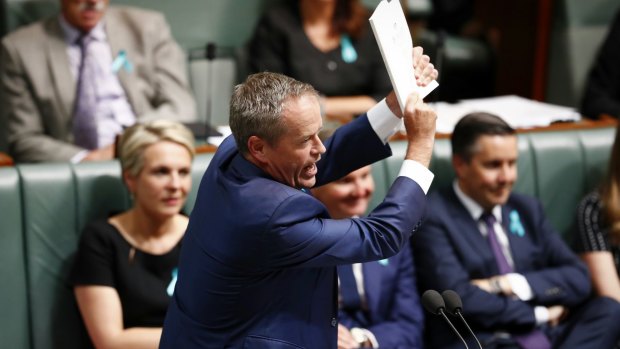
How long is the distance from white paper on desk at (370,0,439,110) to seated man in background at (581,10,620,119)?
238 centimetres

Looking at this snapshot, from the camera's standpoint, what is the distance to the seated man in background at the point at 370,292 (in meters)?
3.07

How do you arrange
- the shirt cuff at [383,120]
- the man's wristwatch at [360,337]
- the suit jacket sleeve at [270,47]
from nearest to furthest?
the shirt cuff at [383,120] → the man's wristwatch at [360,337] → the suit jacket sleeve at [270,47]

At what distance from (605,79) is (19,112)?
2.42m

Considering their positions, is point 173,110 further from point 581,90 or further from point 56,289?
point 581,90

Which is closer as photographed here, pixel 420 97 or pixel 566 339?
pixel 420 97

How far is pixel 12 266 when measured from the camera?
3.03 metres

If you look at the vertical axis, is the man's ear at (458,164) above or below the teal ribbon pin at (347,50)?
below

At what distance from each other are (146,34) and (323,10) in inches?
28.4

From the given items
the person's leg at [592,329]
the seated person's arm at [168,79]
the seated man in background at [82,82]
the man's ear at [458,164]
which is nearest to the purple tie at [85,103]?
the seated man in background at [82,82]

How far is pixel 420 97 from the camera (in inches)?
86.2

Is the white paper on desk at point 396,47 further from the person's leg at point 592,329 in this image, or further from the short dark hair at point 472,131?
the person's leg at point 592,329

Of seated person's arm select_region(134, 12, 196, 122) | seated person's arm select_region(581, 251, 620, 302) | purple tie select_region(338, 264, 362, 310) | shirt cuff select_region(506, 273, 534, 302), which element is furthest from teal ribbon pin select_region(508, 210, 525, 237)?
seated person's arm select_region(134, 12, 196, 122)

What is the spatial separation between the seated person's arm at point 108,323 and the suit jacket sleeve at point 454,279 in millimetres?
830

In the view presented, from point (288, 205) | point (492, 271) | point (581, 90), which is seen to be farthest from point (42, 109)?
point (581, 90)
